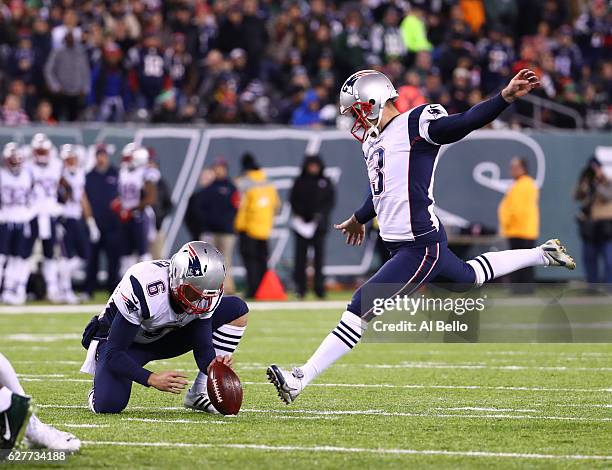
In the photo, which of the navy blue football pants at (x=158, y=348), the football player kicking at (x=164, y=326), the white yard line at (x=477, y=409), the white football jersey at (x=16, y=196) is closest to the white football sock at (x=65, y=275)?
the white football jersey at (x=16, y=196)

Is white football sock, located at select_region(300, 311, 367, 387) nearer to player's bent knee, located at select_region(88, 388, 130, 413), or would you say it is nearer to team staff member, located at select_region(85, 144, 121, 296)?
player's bent knee, located at select_region(88, 388, 130, 413)

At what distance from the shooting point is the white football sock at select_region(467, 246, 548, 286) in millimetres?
7039

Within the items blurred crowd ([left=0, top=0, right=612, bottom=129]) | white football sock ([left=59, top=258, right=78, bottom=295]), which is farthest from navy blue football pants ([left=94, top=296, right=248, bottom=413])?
blurred crowd ([left=0, top=0, right=612, bottom=129])

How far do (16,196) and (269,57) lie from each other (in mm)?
5432

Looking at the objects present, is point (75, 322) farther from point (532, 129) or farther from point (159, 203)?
point (532, 129)

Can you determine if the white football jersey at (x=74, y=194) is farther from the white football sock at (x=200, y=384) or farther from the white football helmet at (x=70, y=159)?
the white football sock at (x=200, y=384)

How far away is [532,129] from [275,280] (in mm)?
5081

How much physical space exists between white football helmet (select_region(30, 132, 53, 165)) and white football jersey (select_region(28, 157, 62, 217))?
0.21ft

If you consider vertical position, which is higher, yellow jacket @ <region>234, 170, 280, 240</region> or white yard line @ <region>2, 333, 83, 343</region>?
yellow jacket @ <region>234, 170, 280, 240</region>

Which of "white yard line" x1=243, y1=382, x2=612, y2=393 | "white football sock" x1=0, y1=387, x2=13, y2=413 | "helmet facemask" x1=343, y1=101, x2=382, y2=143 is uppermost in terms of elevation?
"helmet facemask" x1=343, y1=101, x2=382, y2=143

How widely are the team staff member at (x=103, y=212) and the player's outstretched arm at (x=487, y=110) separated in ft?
33.6

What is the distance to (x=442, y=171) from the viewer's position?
18312 mm

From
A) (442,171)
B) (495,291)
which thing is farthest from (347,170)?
(495,291)

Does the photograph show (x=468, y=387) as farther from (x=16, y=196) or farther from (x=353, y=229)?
(x=16, y=196)
